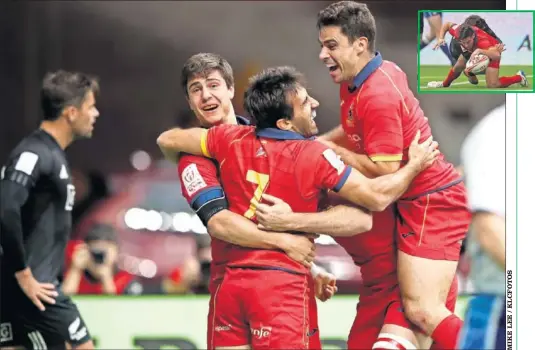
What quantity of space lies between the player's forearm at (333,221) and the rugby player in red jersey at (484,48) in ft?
2.68

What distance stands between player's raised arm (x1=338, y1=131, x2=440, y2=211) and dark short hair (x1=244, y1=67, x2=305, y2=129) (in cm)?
35

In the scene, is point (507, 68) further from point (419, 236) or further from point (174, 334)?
point (174, 334)

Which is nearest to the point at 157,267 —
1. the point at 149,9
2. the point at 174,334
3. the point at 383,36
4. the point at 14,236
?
the point at 174,334

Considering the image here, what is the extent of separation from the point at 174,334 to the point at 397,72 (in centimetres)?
208

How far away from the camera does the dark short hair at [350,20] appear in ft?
11.8

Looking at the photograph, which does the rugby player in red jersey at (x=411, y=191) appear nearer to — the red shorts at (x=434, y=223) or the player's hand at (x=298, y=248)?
the red shorts at (x=434, y=223)

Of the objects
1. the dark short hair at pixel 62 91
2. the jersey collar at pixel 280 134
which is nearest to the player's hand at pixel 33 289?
the dark short hair at pixel 62 91

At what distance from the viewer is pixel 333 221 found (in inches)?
136

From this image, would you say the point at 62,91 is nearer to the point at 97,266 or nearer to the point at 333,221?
the point at 97,266

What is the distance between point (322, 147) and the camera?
3354 millimetres

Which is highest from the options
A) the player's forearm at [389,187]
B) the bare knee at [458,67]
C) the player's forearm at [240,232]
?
the bare knee at [458,67]

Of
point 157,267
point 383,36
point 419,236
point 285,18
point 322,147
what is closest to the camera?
point 322,147

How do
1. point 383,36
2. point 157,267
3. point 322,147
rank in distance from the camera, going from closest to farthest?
point 322,147 → point 383,36 → point 157,267

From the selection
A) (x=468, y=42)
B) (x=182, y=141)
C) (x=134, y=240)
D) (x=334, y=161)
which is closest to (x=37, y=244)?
(x=134, y=240)
